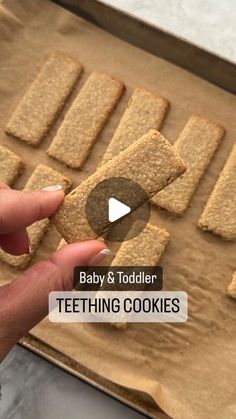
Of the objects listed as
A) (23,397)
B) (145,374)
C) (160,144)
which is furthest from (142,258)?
(23,397)

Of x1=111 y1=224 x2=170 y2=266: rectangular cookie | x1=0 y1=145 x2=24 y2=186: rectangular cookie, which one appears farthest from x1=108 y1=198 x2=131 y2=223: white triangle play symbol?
x1=0 y1=145 x2=24 y2=186: rectangular cookie

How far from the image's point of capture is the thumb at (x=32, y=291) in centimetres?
132

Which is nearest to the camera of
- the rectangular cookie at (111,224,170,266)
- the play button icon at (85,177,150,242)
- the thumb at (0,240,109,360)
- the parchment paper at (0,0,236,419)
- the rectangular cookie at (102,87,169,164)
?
the thumb at (0,240,109,360)

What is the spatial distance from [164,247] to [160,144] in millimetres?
539

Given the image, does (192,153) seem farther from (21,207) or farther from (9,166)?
(21,207)

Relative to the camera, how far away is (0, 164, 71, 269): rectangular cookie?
2078 millimetres

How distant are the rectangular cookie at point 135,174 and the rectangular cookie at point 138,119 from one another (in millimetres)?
522

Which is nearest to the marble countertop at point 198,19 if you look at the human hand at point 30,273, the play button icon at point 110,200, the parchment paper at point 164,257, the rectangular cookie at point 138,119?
the parchment paper at point 164,257

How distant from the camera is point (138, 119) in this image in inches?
85.8

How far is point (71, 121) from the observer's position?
7.26 ft

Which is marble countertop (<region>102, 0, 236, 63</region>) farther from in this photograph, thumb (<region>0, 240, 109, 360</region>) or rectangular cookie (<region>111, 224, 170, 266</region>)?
thumb (<region>0, 240, 109, 360</region>)

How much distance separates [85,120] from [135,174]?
26.9 inches

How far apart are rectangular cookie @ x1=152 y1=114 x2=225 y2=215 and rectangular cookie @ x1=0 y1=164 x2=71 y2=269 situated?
1.32 feet

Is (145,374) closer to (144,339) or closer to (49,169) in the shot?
(144,339)
